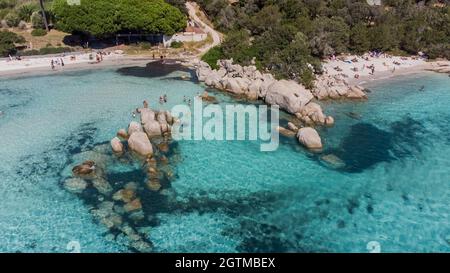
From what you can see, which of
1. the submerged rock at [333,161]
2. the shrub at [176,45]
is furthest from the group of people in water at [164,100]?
the shrub at [176,45]

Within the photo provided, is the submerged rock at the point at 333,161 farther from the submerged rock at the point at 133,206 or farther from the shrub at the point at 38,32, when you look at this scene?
the shrub at the point at 38,32

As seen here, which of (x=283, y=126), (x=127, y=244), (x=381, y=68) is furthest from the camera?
(x=381, y=68)

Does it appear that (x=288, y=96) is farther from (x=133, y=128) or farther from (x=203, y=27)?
(x=203, y=27)

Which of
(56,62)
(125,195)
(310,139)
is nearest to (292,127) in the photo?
(310,139)

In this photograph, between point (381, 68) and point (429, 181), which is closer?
point (429, 181)
